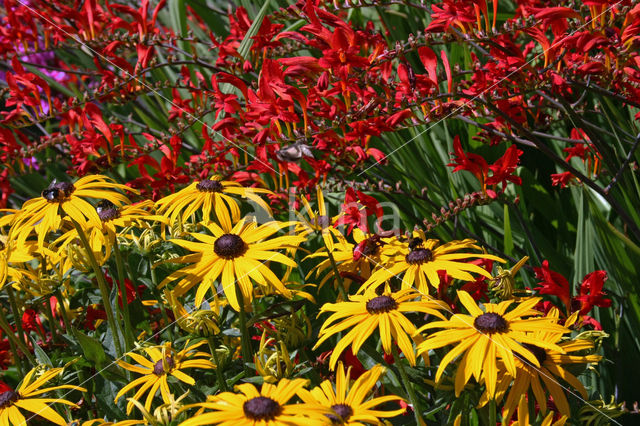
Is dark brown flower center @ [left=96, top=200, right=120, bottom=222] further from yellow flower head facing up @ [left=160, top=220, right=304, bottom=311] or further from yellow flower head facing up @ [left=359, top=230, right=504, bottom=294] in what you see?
yellow flower head facing up @ [left=359, top=230, right=504, bottom=294]

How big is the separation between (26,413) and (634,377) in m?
1.54

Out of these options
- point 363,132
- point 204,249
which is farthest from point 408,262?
point 363,132

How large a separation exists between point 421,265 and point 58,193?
29.9 inches

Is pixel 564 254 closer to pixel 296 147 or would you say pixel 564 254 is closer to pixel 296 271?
pixel 296 271

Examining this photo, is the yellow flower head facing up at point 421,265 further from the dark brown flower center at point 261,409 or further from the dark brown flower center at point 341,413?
the dark brown flower center at point 261,409

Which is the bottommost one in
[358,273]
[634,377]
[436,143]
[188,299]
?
[634,377]

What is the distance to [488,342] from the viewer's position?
1.06 m

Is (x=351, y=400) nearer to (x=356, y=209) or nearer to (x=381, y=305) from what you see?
(x=381, y=305)

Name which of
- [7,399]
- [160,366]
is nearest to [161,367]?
[160,366]

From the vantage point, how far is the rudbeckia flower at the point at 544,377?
3.65 ft

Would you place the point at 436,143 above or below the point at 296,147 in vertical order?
below

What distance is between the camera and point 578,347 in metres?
1.14

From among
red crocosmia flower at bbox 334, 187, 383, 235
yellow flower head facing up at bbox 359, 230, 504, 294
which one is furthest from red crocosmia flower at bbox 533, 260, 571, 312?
red crocosmia flower at bbox 334, 187, 383, 235

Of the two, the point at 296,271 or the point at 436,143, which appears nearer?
the point at 296,271
